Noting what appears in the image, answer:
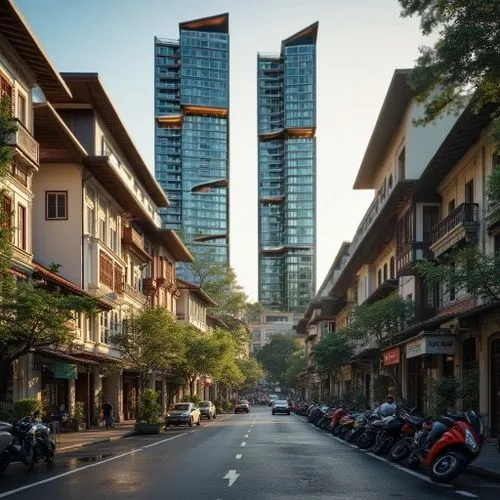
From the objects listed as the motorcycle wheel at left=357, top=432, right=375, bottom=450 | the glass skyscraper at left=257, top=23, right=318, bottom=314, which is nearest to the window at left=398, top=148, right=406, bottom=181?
the motorcycle wheel at left=357, top=432, right=375, bottom=450

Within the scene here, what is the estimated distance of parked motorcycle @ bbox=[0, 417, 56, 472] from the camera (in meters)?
18.0

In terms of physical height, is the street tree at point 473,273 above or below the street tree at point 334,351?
above

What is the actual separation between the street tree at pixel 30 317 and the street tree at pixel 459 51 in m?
13.1

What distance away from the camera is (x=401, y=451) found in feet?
65.7

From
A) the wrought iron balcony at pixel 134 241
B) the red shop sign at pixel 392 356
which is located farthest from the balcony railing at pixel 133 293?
the red shop sign at pixel 392 356

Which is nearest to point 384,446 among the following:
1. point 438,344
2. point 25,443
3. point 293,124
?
point 25,443

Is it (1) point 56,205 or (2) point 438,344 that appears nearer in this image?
(2) point 438,344

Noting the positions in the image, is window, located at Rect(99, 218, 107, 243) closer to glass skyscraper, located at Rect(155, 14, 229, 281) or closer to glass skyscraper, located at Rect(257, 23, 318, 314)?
glass skyscraper, located at Rect(155, 14, 229, 281)

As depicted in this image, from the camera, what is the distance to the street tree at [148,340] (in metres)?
46.9

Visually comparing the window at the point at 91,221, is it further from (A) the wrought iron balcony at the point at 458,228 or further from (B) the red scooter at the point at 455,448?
(B) the red scooter at the point at 455,448

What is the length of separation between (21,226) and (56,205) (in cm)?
1056

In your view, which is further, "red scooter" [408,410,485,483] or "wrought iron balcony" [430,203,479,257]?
"wrought iron balcony" [430,203,479,257]

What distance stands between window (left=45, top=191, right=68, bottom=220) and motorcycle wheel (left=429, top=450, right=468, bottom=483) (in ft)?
98.9

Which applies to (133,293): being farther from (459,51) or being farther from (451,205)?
(459,51)
